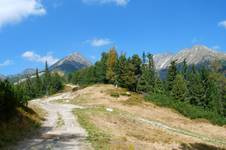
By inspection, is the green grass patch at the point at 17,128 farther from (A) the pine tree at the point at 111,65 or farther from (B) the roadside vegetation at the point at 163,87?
(A) the pine tree at the point at 111,65

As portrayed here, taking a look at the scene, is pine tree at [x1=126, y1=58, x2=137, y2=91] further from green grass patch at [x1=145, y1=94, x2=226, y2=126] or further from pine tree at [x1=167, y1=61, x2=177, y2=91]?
green grass patch at [x1=145, y1=94, x2=226, y2=126]

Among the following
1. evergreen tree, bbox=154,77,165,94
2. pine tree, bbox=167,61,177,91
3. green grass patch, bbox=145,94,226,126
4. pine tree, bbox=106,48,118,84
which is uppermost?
pine tree, bbox=106,48,118,84

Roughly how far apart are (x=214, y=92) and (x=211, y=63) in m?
50.8

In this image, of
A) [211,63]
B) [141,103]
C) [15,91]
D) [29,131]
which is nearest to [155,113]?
[141,103]

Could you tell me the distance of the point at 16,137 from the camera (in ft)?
80.0

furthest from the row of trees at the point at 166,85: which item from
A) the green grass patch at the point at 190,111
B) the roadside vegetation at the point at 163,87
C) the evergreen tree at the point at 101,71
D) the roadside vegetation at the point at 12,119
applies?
the roadside vegetation at the point at 12,119

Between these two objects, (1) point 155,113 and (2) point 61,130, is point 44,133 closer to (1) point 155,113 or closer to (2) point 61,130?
(2) point 61,130

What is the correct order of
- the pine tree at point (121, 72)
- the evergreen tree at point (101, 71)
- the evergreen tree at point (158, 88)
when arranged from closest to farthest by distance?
the pine tree at point (121, 72) → the evergreen tree at point (158, 88) → the evergreen tree at point (101, 71)

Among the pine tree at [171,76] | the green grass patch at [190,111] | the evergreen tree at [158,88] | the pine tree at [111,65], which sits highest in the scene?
the pine tree at [111,65]

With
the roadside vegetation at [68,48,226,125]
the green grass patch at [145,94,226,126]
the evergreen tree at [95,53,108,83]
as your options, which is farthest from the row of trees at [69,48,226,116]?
the green grass patch at [145,94,226,126]

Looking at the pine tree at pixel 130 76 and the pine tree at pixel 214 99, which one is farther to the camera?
the pine tree at pixel 214 99

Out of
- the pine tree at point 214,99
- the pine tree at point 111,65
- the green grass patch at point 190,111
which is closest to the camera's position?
the green grass patch at point 190,111

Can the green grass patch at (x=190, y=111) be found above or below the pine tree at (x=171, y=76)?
below

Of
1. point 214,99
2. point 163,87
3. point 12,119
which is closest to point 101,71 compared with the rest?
point 163,87
